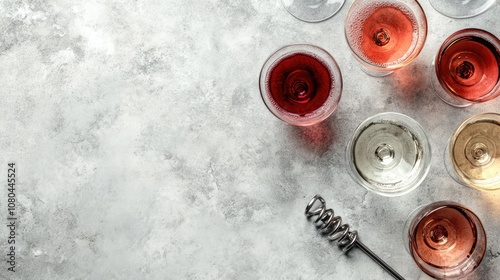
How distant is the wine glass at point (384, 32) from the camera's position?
5.11 feet

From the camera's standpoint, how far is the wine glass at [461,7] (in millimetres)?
1680

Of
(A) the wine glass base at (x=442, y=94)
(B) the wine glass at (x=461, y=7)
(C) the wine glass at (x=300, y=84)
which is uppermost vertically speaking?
(B) the wine glass at (x=461, y=7)

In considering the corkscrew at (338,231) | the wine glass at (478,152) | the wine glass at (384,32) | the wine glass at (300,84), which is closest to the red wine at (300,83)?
the wine glass at (300,84)

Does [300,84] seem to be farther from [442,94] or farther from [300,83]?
[442,94]

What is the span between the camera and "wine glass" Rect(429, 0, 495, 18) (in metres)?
1.68

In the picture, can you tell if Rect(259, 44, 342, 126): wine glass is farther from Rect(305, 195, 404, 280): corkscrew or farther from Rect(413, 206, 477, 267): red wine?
Rect(413, 206, 477, 267): red wine

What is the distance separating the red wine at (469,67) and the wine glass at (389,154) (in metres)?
0.15

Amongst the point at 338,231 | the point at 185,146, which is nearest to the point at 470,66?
the point at 338,231

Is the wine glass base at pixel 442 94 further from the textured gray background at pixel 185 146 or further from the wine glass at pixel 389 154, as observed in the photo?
the wine glass at pixel 389 154

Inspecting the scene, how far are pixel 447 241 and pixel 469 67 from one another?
1.57ft

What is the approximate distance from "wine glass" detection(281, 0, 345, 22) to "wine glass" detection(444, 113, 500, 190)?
0.49m

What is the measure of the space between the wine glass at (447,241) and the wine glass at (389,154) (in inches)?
4.2

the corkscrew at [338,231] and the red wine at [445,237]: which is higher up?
the red wine at [445,237]

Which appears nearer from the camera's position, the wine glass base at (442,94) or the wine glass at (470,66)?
the wine glass at (470,66)
